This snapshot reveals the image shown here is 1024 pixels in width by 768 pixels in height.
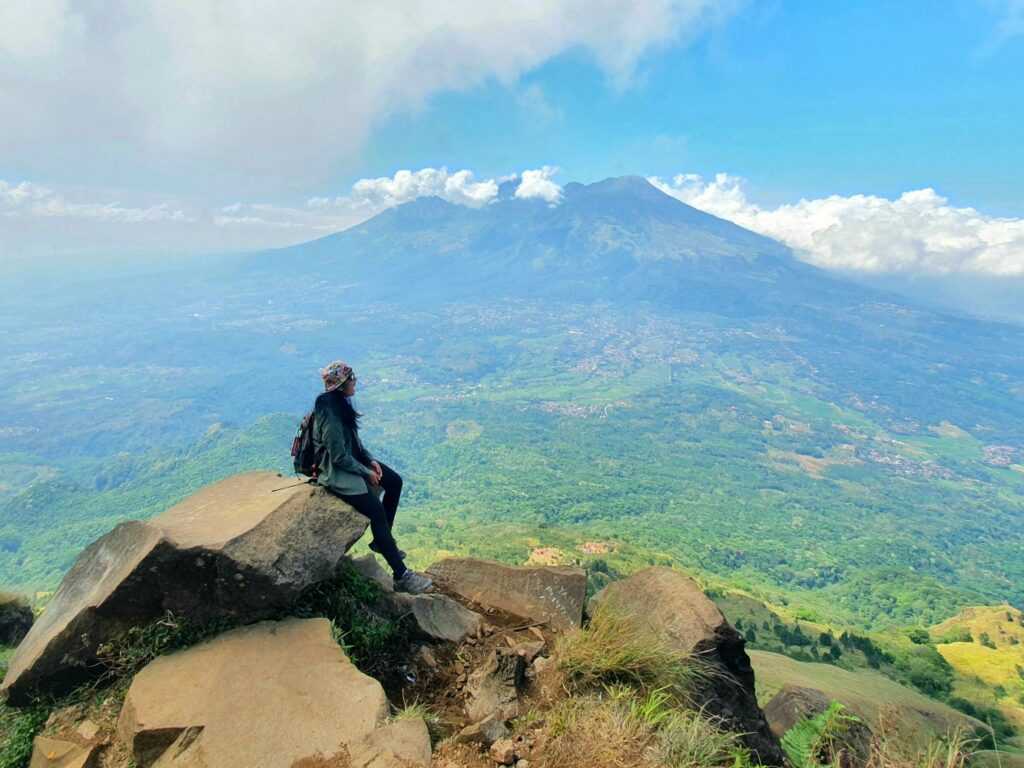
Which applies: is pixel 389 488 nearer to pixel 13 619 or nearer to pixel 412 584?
pixel 412 584

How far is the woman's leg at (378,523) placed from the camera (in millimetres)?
7148

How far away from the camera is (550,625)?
7.86 metres

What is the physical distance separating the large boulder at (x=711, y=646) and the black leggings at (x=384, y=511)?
135 inches

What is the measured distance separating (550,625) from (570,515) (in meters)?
119

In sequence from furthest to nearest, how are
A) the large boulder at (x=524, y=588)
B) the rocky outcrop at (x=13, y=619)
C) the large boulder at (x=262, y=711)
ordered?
the rocky outcrop at (x=13, y=619) → the large boulder at (x=524, y=588) → the large boulder at (x=262, y=711)

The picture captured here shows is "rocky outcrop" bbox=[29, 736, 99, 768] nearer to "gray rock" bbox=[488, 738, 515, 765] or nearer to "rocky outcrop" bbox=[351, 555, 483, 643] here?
"rocky outcrop" bbox=[351, 555, 483, 643]

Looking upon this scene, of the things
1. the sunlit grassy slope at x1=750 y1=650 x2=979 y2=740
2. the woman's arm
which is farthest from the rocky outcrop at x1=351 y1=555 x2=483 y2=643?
the sunlit grassy slope at x1=750 y1=650 x2=979 y2=740

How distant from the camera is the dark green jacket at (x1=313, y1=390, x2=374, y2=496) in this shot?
701 centimetres

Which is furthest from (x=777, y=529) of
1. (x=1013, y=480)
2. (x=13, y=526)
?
(x=13, y=526)

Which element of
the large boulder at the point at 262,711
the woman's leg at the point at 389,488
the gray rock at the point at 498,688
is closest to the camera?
the large boulder at the point at 262,711

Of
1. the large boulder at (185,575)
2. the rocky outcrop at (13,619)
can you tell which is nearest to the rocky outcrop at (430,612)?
the large boulder at (185,575)

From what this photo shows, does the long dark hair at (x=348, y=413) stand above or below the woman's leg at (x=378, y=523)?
above

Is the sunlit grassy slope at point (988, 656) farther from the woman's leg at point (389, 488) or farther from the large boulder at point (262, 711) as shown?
the large boulder at point (262, 711)

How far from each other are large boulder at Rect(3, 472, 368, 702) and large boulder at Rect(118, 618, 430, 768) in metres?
0.51
